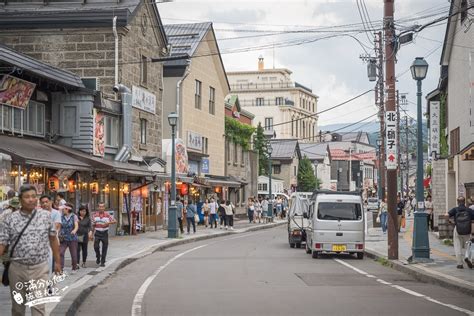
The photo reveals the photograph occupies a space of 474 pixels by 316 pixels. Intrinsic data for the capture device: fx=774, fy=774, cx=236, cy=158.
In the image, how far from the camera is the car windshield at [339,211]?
82.7 feet

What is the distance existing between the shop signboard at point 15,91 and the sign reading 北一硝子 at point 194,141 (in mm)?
19856

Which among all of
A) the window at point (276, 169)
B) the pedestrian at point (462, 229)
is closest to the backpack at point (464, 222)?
the pedestrian at point (462, 229)

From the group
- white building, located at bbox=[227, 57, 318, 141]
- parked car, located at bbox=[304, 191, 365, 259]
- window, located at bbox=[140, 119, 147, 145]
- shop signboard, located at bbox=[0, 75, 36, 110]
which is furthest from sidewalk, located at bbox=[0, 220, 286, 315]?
white building, located at bbox=[227, 57, 318, 141]

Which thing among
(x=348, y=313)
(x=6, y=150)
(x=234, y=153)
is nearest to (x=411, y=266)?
(x=348, y=313)

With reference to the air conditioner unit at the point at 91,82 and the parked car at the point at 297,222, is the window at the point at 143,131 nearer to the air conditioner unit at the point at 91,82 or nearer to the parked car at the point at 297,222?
the air conditioner unit at the point at 91,82

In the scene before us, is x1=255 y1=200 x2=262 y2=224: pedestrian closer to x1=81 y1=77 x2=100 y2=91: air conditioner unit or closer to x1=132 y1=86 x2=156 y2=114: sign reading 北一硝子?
x1=132 y1=86 x2=156 y2=114: sign reading 北一硝子

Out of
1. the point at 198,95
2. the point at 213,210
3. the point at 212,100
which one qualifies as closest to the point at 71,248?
the point at 213,210

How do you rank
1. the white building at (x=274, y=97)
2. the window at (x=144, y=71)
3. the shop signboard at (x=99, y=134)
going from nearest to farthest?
the shop signboard at (x=99, y=134) < the window at (x=144, y=71) < the white building at (x=274, y=97)

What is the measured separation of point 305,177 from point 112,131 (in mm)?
64636

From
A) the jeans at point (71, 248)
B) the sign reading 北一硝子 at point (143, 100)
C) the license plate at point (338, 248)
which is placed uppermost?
the sign reading 北一硝子 at point (143, 100)

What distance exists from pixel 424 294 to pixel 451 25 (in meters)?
20.4

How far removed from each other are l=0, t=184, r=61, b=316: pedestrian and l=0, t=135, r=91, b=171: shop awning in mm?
13566

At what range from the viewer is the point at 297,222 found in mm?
30406

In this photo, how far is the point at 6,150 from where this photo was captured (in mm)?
22500
